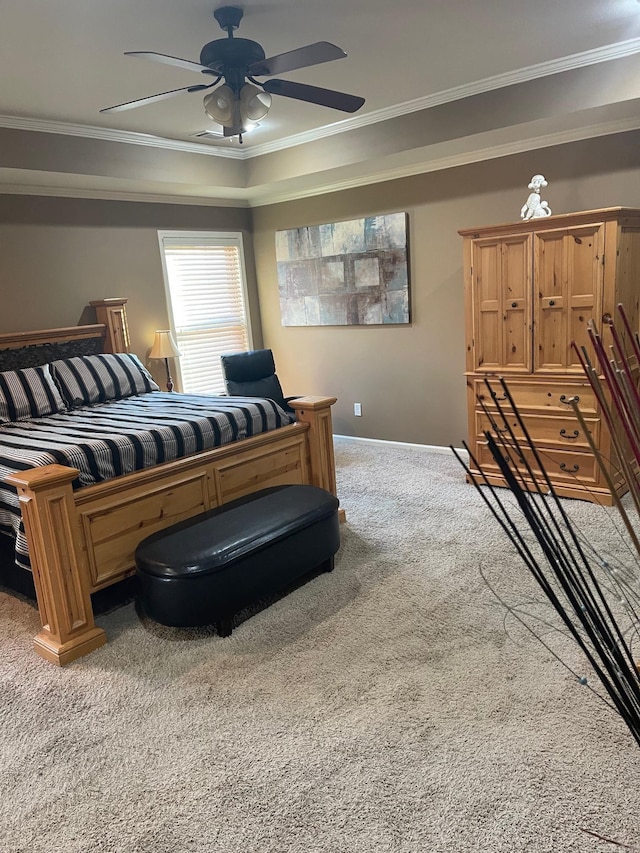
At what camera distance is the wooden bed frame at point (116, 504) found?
8.31 ft

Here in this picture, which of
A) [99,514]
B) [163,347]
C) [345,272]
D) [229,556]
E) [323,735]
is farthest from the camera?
[345,272]

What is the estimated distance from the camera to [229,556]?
2627mm

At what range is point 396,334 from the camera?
17.1ft

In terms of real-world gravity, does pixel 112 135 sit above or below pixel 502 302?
above

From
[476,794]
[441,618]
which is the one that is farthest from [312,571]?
[476,794]

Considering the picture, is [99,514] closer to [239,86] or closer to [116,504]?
[116,504]

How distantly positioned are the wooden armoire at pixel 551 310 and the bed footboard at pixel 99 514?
154 cm

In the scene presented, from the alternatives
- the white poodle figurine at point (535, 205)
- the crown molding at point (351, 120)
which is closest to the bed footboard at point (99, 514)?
the white poodle figurine at point (535, 205)

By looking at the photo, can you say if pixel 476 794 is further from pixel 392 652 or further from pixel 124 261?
pixel 124 261

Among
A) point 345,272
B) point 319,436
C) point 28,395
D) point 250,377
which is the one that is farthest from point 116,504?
point 345,272

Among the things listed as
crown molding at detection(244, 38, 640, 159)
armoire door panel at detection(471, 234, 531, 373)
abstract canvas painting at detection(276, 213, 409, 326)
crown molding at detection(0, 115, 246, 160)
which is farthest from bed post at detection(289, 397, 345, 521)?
crown molding at detection(0, 115, 246, 160)

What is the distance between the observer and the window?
548 cm

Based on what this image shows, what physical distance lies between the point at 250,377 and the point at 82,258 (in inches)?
61.4

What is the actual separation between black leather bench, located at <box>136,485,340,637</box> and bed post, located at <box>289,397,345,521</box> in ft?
2.04
